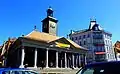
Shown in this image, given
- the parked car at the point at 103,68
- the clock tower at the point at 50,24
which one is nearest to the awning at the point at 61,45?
the clock tower at the point at 50,24

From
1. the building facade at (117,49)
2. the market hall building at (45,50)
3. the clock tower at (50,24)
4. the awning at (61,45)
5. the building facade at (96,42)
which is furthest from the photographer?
the building facade at (117,49)

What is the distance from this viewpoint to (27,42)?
43.9 meters

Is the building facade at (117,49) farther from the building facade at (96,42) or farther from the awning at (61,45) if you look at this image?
the awning at (61,45)

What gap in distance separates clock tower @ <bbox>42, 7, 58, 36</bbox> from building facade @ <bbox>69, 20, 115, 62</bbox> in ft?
57.8

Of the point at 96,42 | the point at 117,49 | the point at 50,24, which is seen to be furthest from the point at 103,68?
the point at 117,49

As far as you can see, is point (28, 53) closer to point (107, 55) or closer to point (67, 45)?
point (67, 45)

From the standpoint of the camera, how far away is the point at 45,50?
1925 inches

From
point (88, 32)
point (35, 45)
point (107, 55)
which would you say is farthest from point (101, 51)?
point (35, 45)

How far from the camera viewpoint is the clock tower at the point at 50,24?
60094 mm

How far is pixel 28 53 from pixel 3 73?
136ft

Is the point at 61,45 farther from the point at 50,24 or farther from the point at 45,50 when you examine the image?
the point at 50,24

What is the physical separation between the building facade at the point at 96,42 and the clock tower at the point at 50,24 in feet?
57.8

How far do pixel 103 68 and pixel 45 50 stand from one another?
44.6 m

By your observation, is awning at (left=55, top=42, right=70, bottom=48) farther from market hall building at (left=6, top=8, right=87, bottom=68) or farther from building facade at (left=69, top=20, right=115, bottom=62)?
building facade at (left=69, top=20, right=115, bottom=62)
